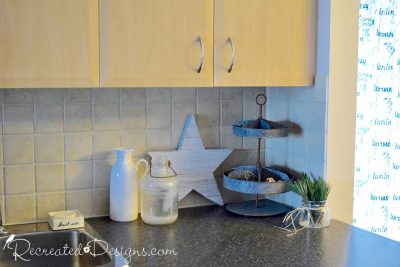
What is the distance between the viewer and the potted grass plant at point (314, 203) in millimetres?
1983

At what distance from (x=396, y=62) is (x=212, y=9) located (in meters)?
1.07

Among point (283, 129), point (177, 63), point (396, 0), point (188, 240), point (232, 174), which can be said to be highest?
point (396, 0)

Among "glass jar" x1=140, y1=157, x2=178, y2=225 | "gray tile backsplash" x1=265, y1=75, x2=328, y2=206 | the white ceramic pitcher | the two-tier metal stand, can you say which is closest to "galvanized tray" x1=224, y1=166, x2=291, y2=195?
the two-tier metal stand

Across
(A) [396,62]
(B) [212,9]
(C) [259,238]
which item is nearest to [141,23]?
(B) [212,9]

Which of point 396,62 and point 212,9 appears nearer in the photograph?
point 212,9

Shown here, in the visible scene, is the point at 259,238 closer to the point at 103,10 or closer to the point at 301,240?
the point at 301,240

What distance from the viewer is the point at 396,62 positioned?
99.9 inches

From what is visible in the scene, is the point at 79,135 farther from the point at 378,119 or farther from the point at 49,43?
the point at 378,119

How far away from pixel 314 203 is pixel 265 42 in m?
0.60

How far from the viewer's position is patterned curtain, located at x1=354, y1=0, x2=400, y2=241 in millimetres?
2480

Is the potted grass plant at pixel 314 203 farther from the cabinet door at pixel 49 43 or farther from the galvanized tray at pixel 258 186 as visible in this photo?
the cabinet door at pixel 49 43

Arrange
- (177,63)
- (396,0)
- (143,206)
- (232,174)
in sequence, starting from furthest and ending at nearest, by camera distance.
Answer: (396,0)
(232,174)
(143,206)
(177,63)

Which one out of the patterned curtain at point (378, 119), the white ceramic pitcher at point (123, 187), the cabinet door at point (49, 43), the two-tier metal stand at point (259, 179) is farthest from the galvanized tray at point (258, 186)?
the cabinet door at point (49, 43)

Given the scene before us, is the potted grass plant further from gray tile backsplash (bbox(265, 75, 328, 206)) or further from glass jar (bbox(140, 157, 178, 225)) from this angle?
glass jar (bbox(140, 157, 178, 225))
